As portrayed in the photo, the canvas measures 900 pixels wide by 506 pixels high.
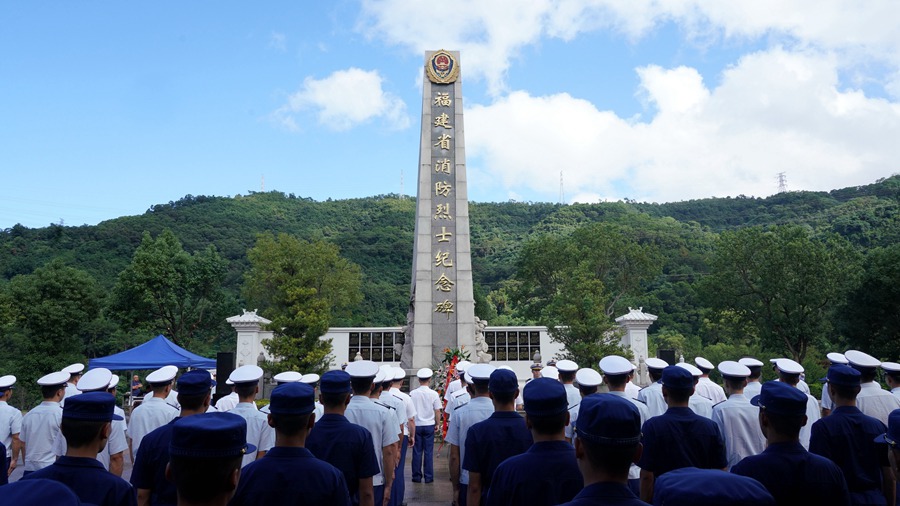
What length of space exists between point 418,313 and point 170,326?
15.0 meters

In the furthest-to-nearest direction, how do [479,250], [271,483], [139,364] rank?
→ [479,250], [139,364], [271,483]

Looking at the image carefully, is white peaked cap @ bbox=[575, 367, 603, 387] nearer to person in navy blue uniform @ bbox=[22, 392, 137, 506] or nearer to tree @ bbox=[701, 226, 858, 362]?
person in navy blue uniform @ bbox=[22, 392, 137, 506]

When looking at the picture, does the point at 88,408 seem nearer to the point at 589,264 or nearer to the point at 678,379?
the point at 678,379

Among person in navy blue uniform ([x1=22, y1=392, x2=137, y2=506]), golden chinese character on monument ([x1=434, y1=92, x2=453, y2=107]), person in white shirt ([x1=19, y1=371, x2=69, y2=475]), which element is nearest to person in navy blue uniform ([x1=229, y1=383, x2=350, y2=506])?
person in navy blue uniform ([x1=22, y1=392, x2=137, y2=506])

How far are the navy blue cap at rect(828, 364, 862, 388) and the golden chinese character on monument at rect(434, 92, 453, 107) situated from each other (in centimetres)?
1221

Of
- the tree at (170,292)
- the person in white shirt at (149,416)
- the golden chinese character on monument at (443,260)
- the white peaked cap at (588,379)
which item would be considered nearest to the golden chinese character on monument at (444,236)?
the golden chinese character on monument at (443,260)

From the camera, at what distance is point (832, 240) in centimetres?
2398

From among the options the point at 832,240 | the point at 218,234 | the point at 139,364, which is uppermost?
the point at 218,234

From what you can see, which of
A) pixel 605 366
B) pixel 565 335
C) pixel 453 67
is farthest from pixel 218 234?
pixel 605 366

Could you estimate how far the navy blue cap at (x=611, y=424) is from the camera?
190 cm

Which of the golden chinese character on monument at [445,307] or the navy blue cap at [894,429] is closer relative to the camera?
the navy blue cap at [894,429]

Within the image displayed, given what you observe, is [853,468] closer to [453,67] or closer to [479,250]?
[453,67]

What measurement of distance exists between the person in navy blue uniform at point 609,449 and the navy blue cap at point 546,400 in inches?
28.7

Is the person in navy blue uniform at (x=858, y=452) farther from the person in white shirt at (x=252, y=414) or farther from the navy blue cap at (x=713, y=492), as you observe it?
the person in white shirt at (x=252, y=414)
